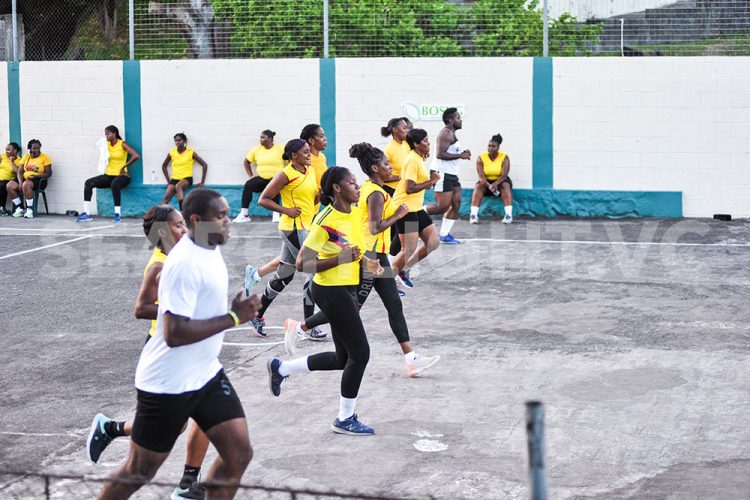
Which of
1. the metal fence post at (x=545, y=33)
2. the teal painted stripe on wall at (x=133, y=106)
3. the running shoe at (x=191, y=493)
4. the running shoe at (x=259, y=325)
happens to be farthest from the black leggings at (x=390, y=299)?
the teal painted stripe on wall at (x=133, y=106)

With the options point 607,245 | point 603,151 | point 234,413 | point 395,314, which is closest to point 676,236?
point 607,245

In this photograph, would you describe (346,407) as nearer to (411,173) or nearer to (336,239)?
(336,239)

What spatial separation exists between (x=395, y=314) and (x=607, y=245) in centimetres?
782

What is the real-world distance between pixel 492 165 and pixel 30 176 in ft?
28.4

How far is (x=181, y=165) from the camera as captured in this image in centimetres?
2012

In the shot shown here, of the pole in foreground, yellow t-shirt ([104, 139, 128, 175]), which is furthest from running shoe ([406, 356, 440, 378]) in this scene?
yellow t-shirt ([104, 139, 128, 175])

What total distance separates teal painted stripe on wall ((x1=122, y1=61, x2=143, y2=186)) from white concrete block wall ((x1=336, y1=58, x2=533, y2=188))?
3.87 meters

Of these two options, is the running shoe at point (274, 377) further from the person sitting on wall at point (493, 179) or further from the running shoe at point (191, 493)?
the person sitting on wall at point (493, 179)

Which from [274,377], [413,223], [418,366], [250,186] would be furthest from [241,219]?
[274,377]

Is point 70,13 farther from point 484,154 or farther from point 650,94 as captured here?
point 650,94

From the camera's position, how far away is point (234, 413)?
526 centimetres

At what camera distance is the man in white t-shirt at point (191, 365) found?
16.7 ft

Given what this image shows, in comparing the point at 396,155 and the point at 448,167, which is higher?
the point at 396,155

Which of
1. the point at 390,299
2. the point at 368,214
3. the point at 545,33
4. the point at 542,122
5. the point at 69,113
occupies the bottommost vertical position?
the point at 390,299
